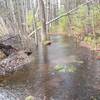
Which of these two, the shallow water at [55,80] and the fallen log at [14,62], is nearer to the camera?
the shallow water at [55,80]

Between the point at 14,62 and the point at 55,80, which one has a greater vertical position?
the point at 14,62

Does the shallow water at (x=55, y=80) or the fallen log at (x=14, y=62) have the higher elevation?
the fallen log at (x=14, y=62)

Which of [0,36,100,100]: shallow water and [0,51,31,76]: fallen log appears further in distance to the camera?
[0,51,31,76]: fallen log

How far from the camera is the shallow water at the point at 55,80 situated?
9.09m

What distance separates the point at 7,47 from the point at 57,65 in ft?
9.52

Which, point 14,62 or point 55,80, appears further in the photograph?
point 14,62

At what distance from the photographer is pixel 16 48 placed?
14453mm

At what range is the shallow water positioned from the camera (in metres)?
9.09

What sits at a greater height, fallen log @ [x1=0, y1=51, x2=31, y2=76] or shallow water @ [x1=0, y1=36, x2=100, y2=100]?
fallen log @ [x1=0, y1=51, x2=31, y2=76]

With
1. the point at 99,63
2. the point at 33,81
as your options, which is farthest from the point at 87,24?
the point at 33,81

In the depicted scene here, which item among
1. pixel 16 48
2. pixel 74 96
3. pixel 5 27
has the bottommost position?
pixel 74 96

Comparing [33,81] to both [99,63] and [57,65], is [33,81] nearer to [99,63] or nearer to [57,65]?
[57,65]

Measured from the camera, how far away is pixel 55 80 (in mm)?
10750

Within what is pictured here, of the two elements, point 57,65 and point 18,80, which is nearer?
point 18,80
